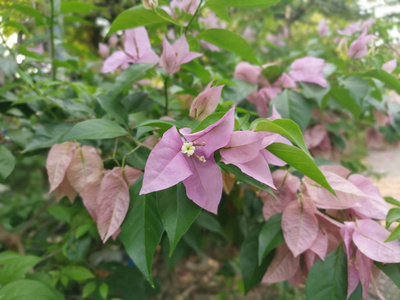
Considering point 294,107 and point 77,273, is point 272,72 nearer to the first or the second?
point 294,107

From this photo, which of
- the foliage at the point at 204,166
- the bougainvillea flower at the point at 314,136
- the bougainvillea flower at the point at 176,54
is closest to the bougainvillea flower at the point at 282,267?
the foliage at the point at 204,166

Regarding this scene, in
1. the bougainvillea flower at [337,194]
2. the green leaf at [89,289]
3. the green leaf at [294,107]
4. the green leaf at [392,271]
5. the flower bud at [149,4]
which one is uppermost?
the flower bud at [149,4]

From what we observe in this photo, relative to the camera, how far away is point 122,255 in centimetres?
140

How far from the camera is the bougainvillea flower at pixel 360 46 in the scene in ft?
2.45

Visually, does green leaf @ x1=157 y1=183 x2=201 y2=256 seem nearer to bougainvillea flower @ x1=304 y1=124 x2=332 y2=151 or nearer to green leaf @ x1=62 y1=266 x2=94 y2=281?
green leaf @ x1=62 y1=266 x2=94 y2=281

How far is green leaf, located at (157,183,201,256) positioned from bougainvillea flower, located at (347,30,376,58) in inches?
20.8

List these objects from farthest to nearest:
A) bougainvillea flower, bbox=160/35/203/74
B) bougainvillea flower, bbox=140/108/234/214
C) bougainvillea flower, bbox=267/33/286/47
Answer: bougainvillea flower, bbox=267/33/286/47 < bougainvillea flower, bbox=160/35/203/74 < bougainvillea flower, bbox=140/108/234/214

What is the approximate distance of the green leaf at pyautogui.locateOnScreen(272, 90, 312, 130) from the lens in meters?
0.71

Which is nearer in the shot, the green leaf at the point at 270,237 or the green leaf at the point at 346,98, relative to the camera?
the green leaf at the point at 270,237

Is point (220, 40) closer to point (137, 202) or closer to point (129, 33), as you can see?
point (129, 33)

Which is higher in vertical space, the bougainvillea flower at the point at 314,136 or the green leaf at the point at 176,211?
the green leaf at the point at 176,211

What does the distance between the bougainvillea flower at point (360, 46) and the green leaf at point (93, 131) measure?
520 millimetres

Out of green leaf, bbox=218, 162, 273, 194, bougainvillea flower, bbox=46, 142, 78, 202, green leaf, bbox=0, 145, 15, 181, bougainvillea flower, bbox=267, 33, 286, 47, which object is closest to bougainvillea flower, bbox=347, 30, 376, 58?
green leaf, bbox=218, 162, 273, 194

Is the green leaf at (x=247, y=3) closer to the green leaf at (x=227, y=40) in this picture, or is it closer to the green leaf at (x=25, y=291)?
the green leaf at (x=227, y=40)
